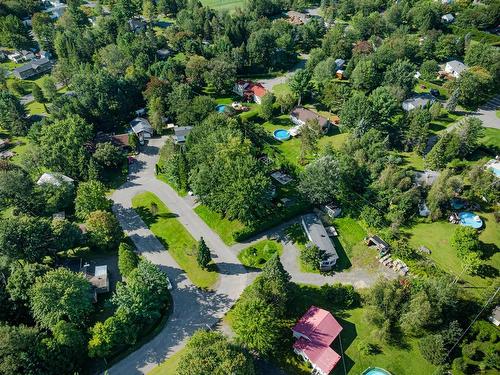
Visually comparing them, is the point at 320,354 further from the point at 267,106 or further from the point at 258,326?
the point at 267,106

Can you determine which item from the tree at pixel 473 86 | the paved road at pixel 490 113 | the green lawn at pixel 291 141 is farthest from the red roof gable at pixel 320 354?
the tree at pixel 473 86

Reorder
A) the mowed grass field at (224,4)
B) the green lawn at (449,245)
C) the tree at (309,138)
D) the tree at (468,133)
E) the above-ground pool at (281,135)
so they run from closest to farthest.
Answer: the green lawn at (449,245) < the tree at (468,133) < the tree at (309,138) < the above-ground pool at (281,135) < the mowed grass field at (224,4)

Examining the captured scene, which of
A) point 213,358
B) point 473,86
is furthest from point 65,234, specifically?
point 473,86

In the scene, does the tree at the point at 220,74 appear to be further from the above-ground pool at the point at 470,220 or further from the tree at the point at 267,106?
the above-ground pool at the point at 470,220

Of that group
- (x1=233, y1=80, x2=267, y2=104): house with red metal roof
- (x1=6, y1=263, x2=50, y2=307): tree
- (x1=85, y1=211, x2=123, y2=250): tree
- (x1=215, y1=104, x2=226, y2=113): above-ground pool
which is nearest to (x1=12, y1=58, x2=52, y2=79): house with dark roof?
(x1=215, y1=104, x2=226, y2=113): above-ground pool

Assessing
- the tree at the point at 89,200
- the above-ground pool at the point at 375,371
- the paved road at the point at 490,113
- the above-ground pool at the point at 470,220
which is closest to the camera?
the above-ground pool at the point at 375,371

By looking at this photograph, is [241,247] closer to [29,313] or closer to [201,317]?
[201,317]
